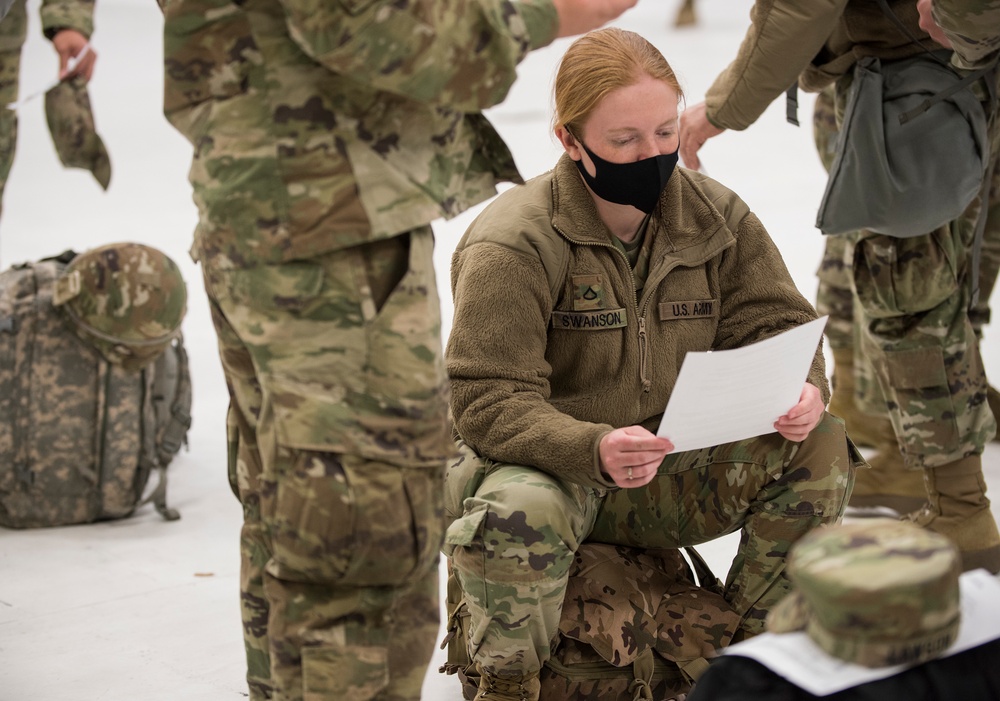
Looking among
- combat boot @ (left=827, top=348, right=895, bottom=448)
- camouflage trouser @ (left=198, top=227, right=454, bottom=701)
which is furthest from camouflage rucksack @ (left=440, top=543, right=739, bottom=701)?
combat boot @ (left=827, top=348, right=895, bottom=448)

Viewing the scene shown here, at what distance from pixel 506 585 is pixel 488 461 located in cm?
24

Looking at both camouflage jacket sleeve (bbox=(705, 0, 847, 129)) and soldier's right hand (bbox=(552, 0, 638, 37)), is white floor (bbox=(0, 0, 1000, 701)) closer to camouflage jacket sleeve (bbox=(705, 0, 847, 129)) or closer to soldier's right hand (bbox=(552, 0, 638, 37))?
camouflage jacket sleeve (bbox=(705, 0, 847, 129))

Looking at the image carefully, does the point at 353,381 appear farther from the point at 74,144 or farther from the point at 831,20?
the point at 74,144

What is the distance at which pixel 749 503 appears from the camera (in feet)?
7.39

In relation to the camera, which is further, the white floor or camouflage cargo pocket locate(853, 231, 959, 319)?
camouflage cargo pocket locate(853, 231, 959, 319)

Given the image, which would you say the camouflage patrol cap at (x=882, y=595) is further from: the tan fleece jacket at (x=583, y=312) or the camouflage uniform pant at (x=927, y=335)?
the camouflage uniform pant at (x=927, y=335)

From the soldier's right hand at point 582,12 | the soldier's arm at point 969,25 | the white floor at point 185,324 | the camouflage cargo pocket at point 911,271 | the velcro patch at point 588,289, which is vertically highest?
the soldier's right hand at point 582,12

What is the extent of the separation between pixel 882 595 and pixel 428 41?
795mm

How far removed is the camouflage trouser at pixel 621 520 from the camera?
206 cm

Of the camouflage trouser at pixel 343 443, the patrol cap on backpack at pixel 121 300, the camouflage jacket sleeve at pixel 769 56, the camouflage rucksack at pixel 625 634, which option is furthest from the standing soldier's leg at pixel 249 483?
the patrol cap on backpack at pixel 121 300

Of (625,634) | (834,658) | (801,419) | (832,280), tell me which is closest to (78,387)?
(625,634)

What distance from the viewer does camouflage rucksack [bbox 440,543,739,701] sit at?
2193mm


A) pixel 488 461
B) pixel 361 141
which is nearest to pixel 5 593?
pixel 488 461

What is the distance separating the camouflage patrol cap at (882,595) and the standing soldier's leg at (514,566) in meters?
0.77
